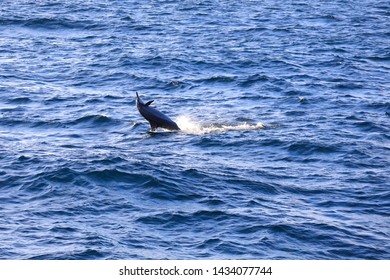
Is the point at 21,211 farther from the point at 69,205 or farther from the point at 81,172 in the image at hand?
the point at 81,172

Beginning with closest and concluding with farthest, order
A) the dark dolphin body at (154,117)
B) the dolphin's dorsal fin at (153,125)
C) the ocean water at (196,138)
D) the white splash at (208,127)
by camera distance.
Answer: the ocean water at (196,138), the dark dolphin body at (154,117), the dolphin's dorsal fin at (153,125), the white splash at (208,127)

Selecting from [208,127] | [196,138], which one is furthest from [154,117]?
[208,127]

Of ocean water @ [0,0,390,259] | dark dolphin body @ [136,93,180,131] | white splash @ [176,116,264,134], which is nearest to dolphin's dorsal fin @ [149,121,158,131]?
dark dolphin body @ [136,93,180,131]

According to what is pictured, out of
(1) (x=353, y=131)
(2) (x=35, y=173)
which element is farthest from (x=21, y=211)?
(1) (x=353, y=131)

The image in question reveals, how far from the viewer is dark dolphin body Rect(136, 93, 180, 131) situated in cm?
3091

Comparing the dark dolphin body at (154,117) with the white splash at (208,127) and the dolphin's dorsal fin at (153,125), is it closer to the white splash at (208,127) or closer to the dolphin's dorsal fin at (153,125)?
the dolphin's dorsal fin at (153,125)

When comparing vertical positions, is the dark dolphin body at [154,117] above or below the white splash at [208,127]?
above

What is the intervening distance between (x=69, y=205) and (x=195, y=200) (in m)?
3.68

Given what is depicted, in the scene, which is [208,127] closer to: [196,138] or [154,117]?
[196,138]

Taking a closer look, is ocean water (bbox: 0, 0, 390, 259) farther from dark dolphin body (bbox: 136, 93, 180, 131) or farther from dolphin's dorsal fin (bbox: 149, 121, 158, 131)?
dark dolphin body (bbox: 136, 93, 180, 131)

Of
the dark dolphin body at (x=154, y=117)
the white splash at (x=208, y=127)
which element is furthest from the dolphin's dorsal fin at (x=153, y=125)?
the white splash at (x=208, y=127)

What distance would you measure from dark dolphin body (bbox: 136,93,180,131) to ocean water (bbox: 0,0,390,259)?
373mm

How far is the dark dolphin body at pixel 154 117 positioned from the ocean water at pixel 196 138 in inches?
14.7

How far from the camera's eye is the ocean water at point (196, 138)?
73.4 feet
